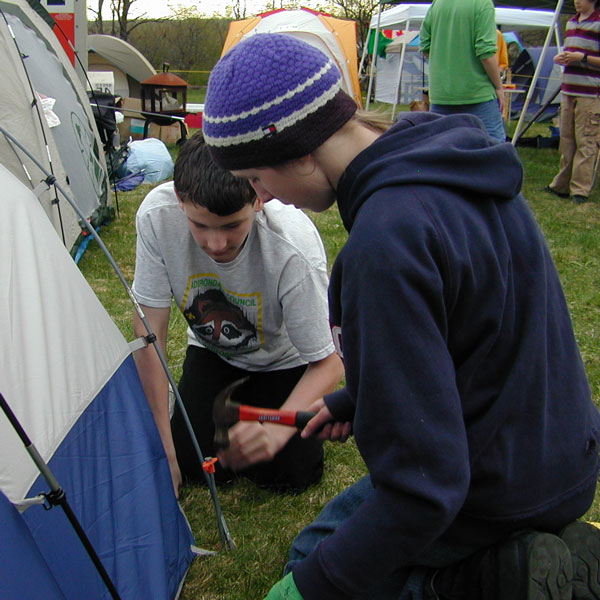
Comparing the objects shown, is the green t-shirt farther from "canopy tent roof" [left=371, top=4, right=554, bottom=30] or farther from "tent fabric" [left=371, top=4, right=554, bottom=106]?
"canopy tent roof" [left=371, top=4, right=554, bottom=30]

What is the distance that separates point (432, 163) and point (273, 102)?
26 centimetres

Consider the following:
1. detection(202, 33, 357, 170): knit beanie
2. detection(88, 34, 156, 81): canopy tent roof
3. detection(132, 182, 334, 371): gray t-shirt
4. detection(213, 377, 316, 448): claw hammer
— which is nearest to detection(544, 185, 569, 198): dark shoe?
detection(132, 182, 334, 371): gray t-shirt

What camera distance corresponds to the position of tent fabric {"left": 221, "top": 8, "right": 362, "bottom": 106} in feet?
28.6

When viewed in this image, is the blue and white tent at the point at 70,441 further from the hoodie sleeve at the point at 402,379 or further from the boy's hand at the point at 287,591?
the hoodie sleeve at the point at 402,379

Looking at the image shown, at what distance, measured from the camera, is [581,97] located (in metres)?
5.96

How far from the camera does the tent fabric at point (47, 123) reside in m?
3.95

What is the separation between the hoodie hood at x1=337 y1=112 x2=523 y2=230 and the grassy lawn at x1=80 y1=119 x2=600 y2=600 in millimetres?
1287

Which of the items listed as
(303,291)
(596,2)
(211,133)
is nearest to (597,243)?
(596,2)

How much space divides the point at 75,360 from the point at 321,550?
2.72ft

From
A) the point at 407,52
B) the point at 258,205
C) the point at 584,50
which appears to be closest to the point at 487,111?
the point at 584,50

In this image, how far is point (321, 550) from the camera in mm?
1048

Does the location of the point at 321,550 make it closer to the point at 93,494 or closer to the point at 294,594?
the point at 294,594

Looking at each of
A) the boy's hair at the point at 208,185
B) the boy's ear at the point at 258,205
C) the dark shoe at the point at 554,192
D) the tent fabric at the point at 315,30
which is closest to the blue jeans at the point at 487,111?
the dark shoe at the point at 554,192

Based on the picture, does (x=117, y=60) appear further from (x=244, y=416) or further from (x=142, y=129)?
(x=244, y=416)
